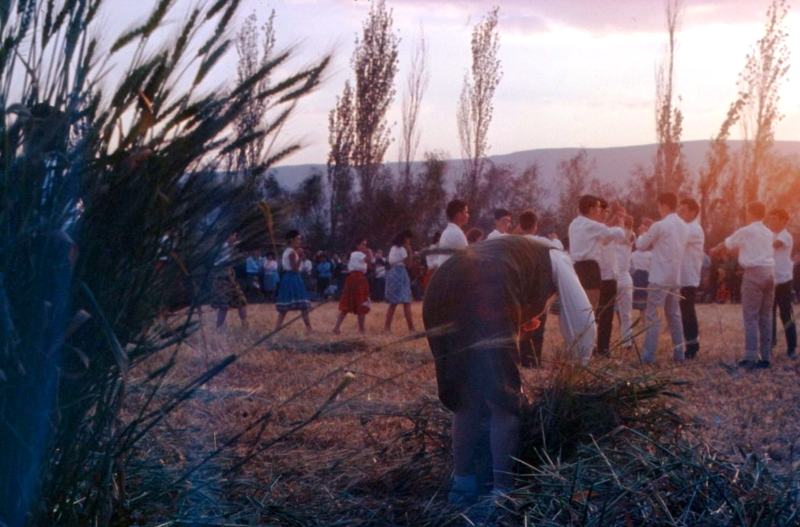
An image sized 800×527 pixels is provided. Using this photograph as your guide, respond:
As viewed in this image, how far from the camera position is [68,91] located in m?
2.04

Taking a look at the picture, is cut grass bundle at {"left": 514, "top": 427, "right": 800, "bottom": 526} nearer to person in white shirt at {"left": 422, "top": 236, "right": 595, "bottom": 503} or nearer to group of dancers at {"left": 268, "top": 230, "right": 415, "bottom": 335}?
person in white shirt at {"left": 422, "top": 236, "right": 595, "bottom": 503}

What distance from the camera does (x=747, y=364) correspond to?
9250mm

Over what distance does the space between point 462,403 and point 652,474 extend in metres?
1.09

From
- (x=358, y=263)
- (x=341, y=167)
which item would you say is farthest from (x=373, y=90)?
(x=358, y=263)

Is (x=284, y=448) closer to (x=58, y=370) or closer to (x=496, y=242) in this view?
(x=496, y=242)

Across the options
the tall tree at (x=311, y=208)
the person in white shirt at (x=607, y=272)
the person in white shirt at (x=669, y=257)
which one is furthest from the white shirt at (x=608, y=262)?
the tall tree at (x=311, y=208)

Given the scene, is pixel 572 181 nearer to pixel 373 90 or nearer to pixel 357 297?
pixel 373 90

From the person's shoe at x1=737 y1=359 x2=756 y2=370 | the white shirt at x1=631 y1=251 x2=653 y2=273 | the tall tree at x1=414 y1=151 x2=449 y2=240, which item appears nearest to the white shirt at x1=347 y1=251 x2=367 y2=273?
the white shirt at x1=631 y1=251 x2=653 y2=273

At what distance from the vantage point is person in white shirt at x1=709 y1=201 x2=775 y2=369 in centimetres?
934

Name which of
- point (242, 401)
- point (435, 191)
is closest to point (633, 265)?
point (242, 401)

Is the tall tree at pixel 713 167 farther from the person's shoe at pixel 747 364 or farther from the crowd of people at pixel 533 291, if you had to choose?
the person's shoe at pixel 747 364

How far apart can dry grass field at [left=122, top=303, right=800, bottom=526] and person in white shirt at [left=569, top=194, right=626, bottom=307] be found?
4.36ft

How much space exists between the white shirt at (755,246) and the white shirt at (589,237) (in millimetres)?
1258

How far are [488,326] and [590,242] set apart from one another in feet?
19.3
